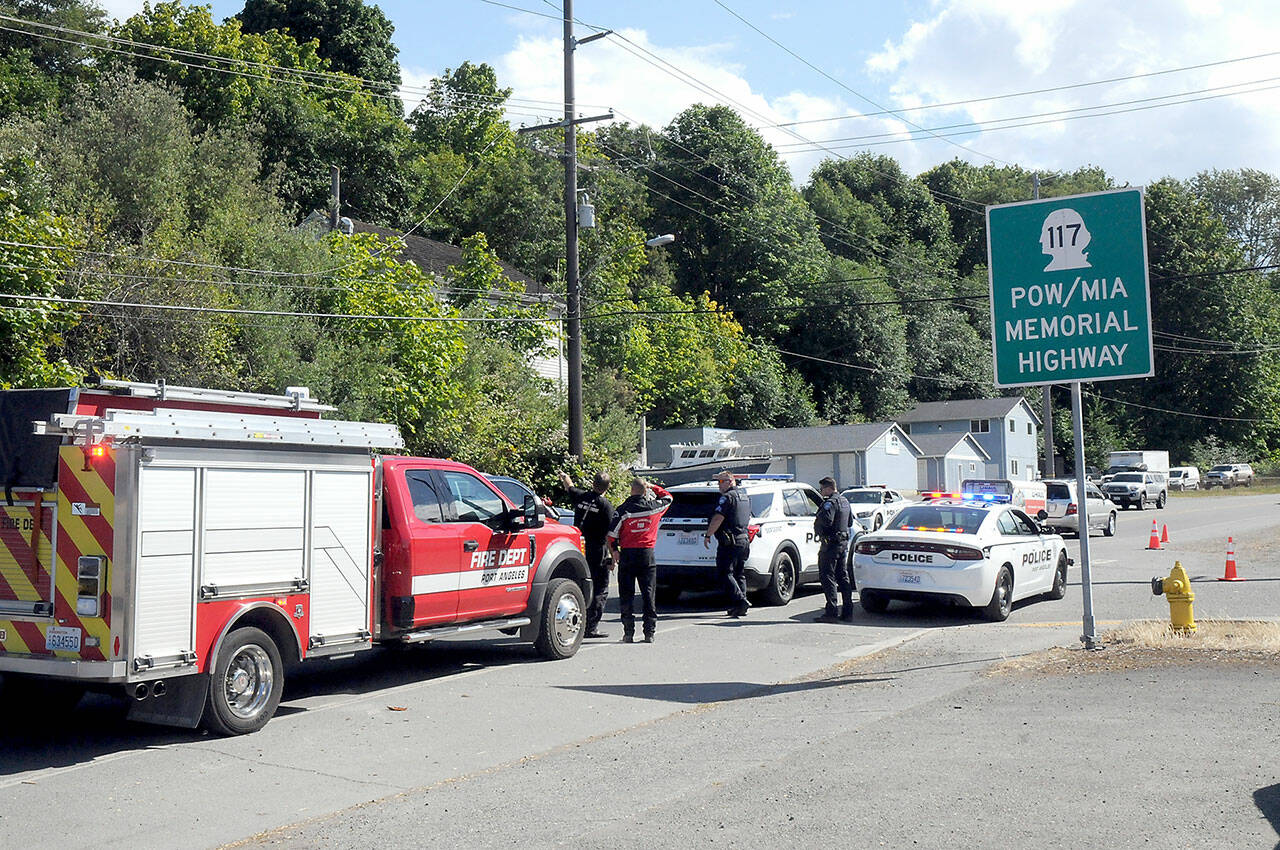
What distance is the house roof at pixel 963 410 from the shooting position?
72.8 meters

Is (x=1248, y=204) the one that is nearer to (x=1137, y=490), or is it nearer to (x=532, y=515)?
(x=1137, y=490)

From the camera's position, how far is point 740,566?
1485 cm

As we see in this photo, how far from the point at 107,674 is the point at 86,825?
1379 millimetres

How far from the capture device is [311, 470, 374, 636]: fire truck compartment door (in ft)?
30.5

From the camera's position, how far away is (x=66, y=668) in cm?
781

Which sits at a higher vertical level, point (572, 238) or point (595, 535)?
point (572, 238)

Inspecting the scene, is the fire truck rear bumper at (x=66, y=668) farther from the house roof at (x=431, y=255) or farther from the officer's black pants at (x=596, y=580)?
the house roof at (x=431, y=255)

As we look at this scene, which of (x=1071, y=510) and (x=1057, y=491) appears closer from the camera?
(x=1071, y=510)

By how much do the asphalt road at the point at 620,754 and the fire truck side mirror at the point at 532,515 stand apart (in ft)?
4.73

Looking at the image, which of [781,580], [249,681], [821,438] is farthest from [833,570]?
[821,438]

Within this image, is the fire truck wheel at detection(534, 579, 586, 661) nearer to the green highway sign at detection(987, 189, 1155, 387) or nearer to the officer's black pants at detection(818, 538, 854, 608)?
the officer's black pants at detection(818, 538, 854, 608)

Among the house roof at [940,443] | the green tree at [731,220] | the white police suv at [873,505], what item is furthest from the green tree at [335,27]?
the white police suv at [873,505]

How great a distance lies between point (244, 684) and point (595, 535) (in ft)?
18.1

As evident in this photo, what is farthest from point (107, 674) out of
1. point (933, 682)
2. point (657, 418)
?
point (657, 418)
